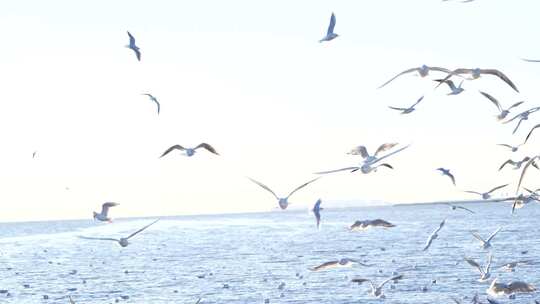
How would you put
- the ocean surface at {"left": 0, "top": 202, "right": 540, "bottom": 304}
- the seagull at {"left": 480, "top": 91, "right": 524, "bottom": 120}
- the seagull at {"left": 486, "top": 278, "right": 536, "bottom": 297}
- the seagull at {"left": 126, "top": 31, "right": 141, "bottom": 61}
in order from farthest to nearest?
the ocean surface at {"left": 0, "top": 202, "right": 540, "bottom": 304}, the seagull at {"left": 486, "top": 278, "right": 536, "bottom": 297}, the seagull at {"left": 126, "top": 31, "right": 141, "bottom": 61}, the seagull at {"left": 480, "top": 91, "right": 524, "bottom": 120}

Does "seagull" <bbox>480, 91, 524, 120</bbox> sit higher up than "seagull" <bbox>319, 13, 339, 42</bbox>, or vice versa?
"seagull" <bbox>319, 13, 339, 42</bbox>

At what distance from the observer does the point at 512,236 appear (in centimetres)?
16650

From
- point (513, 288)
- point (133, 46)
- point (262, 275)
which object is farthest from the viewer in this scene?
point (262, 275)

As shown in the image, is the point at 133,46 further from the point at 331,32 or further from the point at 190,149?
the point at 331,32

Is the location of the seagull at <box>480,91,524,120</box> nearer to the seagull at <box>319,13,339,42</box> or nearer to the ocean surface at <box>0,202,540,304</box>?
the seagull at <box>319,13,339,42</box>

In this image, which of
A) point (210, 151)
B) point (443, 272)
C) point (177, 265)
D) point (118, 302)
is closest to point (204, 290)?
point (118, 302)

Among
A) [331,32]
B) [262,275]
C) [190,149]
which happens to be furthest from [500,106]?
[262,275]

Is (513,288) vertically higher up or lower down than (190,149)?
lower down

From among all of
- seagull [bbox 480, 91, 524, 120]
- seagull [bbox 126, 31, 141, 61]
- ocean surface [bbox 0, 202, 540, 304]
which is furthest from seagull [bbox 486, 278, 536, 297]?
ocean surface [bbox 0, 202, 540, 304]

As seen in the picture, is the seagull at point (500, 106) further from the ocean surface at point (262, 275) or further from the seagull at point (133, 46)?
the ocean surface at point (262, 275)

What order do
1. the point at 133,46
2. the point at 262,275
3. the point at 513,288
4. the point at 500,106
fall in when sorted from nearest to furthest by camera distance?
the point at 500,106, the point at 133,46, the point at 513,288, the point at 262,275

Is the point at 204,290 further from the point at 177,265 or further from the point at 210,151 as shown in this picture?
the point at 210,151

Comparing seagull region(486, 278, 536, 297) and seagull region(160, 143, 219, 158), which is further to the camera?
seagull region(486, 278, 536, 297)

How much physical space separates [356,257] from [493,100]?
102148 mm
